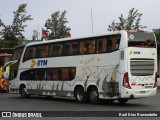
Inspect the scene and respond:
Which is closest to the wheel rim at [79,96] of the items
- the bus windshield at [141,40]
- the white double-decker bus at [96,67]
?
the white double-decker bus at [96,67]

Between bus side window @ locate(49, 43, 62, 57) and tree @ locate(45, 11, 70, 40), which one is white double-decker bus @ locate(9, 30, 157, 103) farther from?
tree @ locate(45, 11, 70, 40)

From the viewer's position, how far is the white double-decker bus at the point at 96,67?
65.3 feet

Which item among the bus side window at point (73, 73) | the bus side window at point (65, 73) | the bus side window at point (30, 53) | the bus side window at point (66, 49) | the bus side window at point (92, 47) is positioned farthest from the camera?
the bus side window at point (30, 53)

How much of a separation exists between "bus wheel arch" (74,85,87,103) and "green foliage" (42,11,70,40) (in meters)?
30.6

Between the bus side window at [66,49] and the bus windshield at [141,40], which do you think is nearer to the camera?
the bus windshield at [141,40]

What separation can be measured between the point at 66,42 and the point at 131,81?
5.28 metres

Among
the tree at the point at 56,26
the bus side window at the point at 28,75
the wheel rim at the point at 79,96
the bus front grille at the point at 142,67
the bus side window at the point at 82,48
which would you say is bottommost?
the wheel rim at the point at 79,96

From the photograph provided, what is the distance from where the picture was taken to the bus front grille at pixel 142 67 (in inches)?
786

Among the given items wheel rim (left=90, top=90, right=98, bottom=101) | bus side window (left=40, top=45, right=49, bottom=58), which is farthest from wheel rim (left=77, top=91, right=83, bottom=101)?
bus side window (left=40, top=45, right=49, bottom=58)

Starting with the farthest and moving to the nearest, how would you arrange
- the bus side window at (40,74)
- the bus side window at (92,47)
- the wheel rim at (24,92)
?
the wheel rim at (24,92), the bus side window at (40,74), the bus side window at (92,47)

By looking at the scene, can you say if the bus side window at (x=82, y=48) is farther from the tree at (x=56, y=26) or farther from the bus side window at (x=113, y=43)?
the tree at (x=56, y=26)

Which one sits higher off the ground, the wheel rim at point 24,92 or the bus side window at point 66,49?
the bus side window at point 66,49

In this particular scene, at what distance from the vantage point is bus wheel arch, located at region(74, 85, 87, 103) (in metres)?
22.3

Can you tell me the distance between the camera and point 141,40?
20375 mm
